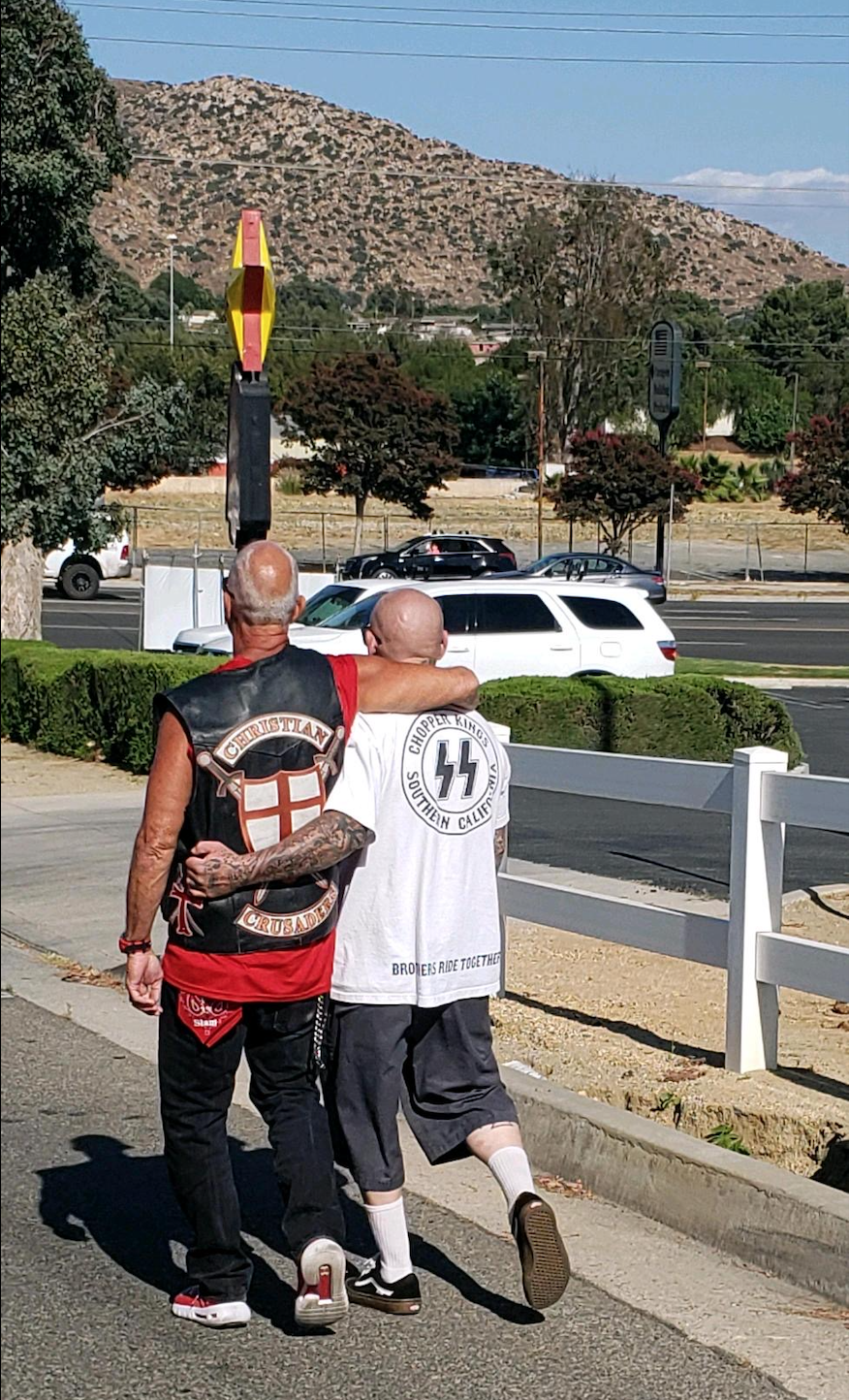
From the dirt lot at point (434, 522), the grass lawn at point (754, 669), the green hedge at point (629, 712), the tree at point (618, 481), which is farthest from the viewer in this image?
the tree at point (618, 481)

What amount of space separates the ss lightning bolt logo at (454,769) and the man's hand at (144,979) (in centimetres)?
77

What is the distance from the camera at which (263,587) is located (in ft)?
11.9

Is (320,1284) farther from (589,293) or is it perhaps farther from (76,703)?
(589,293)

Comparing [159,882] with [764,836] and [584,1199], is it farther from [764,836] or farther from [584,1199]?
[764,836]

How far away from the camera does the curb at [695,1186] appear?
4.41 metres

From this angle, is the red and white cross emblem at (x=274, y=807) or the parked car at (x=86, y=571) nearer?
the red and white cross emblem at (x=274, y=807)

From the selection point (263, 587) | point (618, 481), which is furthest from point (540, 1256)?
point (618, 481)

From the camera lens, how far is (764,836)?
556 centimetres

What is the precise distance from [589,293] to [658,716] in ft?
43.6

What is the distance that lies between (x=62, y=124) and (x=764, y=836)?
44.6 ft

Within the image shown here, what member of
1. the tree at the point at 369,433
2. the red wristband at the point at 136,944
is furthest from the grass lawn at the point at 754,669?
the red wristband at the point at 136,944

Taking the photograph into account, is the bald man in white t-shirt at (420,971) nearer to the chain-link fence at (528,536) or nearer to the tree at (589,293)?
the chain-link fence at (528,536)

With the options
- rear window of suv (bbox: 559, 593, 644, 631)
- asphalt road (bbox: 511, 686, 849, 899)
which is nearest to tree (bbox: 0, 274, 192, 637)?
rear window of suv (bbox: 559, 593, 644, 631)

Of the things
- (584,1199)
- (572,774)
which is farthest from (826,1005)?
(584,1199)
